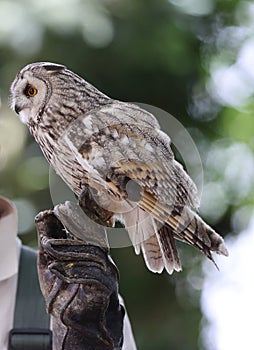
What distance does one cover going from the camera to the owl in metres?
1.31

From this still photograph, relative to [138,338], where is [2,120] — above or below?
above

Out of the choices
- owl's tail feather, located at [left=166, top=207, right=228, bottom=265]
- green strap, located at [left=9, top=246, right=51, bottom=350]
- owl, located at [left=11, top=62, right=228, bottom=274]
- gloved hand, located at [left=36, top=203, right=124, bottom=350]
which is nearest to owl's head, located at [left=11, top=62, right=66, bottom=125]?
owl, located at [left=11, top=62, right=228, bottom=274]

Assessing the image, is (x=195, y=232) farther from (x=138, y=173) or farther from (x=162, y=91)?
(x=162, y=91)

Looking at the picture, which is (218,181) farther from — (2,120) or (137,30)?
(2,120)

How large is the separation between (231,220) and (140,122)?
55.9 inches

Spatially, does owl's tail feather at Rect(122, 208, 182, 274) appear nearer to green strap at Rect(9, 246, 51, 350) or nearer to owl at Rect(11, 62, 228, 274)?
owl at Rect(11, 62, 228, 274)

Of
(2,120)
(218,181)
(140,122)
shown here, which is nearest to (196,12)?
(218,181)

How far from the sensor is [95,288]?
4.31 feet

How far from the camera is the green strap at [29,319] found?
184 centimetres

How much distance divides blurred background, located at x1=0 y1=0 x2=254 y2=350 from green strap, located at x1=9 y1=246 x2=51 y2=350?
1.42 ft

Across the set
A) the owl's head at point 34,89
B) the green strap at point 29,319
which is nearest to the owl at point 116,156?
the owl's head at point 34,89

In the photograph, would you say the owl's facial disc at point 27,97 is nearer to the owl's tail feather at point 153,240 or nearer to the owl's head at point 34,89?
the owl's head at point 34,89

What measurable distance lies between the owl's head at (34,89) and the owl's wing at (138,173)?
0.07m

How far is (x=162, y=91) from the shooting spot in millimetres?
2562
